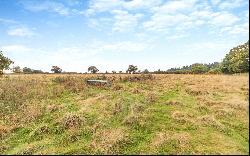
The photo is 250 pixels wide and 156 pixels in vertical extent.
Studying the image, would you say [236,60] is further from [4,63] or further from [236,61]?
[4,63]

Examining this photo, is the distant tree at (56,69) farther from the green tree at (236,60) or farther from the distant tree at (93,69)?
the green tree at (236,60)

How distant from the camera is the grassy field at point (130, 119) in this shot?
22.6m

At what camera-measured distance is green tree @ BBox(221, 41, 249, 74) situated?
1495 inches

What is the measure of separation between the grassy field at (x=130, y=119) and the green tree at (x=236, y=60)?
208cm

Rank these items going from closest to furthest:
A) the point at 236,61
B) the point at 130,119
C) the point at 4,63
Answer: the point at 130,119
the point at 236,61
the point at 4,63

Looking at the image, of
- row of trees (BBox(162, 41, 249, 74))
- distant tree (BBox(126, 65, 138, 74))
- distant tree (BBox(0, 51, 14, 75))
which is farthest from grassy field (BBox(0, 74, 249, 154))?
distant tree (BBox(126, 65, 138, 74))

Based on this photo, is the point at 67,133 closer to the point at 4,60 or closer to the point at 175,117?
the point at 175,117

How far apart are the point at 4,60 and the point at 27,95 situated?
43.5 feet

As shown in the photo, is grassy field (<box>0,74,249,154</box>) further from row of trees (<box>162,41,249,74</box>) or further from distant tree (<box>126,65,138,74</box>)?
distant tree (<box>126,65,138,74</box>)

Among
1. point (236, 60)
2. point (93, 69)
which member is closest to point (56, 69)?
point (93, 69)

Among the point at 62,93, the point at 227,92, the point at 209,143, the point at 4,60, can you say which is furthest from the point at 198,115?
the point at 4,60

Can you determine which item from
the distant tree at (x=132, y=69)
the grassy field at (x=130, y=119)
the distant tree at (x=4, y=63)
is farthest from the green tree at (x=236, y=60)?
the distant tree at (x=4, y=63)

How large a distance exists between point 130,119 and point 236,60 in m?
19.9

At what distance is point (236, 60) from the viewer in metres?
41.6
